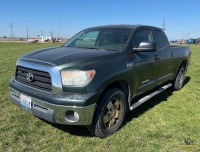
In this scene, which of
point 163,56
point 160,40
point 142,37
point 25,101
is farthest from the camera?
point 160,40

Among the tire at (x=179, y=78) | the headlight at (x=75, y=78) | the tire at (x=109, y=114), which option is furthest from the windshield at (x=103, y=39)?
the tire at (x=179, y=78)

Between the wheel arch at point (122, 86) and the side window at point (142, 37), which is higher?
the side window at point (142, 37)

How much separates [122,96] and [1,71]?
6.88 metres

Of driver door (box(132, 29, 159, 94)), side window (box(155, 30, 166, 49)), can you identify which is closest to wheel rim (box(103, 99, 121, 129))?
driver door (box(132, 29, 159, 94))

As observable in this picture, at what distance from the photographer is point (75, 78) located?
136 inches

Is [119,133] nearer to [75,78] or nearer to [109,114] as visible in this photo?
[109,114]

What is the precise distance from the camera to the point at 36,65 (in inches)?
144

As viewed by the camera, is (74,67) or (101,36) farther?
(101,36)

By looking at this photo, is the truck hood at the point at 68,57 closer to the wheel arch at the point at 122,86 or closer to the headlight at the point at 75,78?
the headlight at the point at 75,78

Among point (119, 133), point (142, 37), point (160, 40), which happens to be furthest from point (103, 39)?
point (119, 133)

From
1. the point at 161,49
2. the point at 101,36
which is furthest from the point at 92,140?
the point at 161,49

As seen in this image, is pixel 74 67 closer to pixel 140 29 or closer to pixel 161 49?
pixel 140 29

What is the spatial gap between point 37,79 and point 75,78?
624 millimetres

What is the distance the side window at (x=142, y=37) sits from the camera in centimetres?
466
